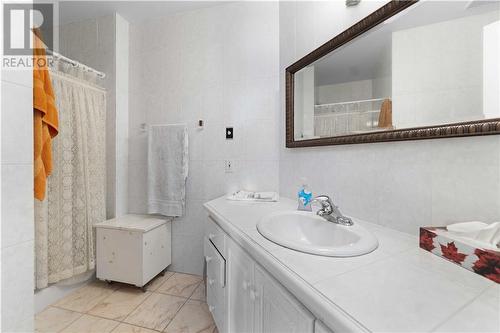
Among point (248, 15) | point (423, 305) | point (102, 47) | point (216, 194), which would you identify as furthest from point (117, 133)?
point (423, 305)

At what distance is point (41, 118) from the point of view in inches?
44.8

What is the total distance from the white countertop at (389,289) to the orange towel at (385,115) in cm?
47

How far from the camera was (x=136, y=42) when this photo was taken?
2133mm

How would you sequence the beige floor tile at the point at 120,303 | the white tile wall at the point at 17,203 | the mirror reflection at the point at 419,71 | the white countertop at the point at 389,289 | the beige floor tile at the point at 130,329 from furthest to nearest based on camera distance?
the beige floor tile at the point at 120,303 < the beige floor tile at the point at 130,329 < the white tile wall at the point at 17,203 < the mirror reflection at the point at 419,71 < the white countertop at the point at 389,289

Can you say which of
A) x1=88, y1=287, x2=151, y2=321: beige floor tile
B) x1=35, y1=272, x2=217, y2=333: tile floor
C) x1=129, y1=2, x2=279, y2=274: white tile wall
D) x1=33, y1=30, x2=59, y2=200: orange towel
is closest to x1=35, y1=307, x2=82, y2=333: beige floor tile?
x1=35, y1=272, x2=217, y2=333: tile floor

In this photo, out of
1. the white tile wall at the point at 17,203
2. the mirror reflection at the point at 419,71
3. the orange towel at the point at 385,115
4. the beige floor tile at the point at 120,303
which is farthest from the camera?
the beige floor tile at the point at 120,303

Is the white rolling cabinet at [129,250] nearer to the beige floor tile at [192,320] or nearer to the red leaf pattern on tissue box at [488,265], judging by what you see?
the beige floor tile at [192,320]

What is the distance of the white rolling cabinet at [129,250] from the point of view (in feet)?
5.58

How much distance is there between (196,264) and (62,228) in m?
1.09

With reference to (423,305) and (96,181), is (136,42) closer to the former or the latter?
(96,181)

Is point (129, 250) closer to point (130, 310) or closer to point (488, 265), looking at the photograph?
point (130, 310)

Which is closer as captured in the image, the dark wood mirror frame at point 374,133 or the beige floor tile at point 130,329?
the dark wood mirror frame at point 374,133

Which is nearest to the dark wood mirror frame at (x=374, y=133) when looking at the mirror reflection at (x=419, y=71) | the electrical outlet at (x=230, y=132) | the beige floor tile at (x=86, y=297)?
the mirror reflection at (x=419, y=71)

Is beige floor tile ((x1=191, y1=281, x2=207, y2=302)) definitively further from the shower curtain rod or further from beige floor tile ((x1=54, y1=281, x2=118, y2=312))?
the shower curtain rod
